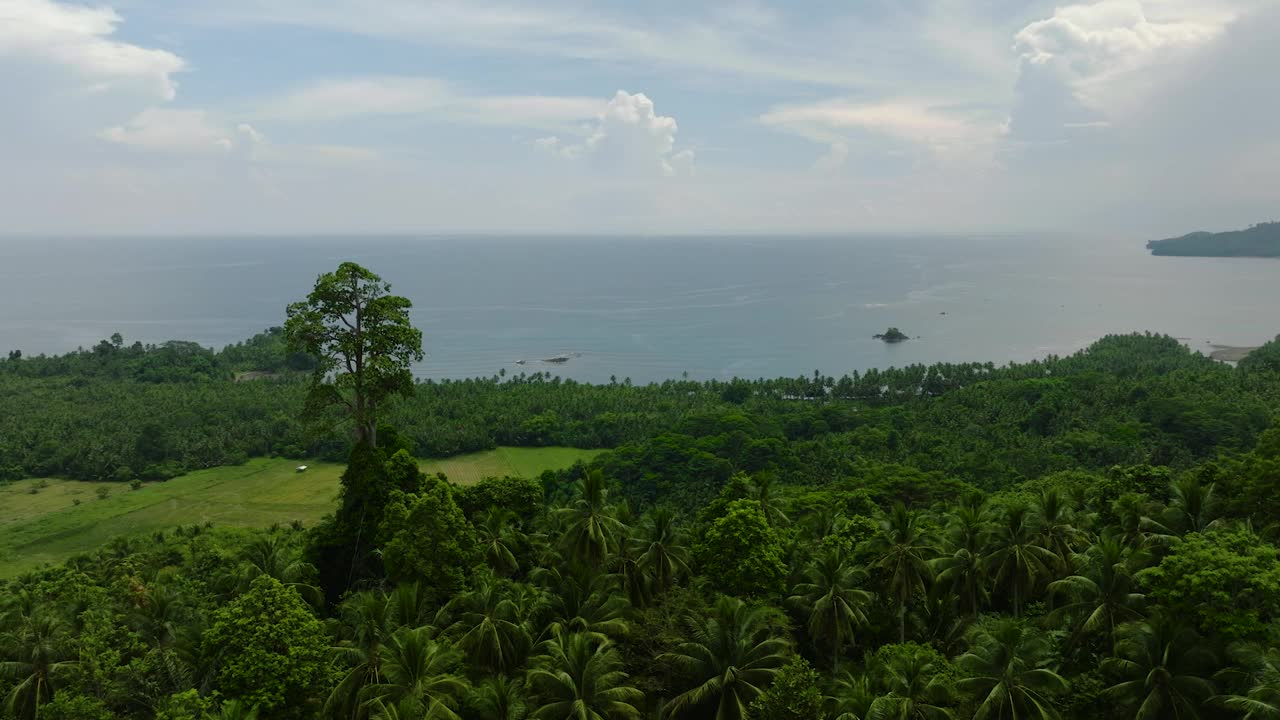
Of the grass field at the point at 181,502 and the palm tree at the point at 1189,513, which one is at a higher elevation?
the palm tree at the point at 1189,513

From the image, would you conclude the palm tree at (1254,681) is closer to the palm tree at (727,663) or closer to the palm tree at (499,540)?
the palm tree at (727,663)

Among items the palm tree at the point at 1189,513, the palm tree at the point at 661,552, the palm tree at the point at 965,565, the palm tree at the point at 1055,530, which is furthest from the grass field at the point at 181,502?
the palm tree at the point at 1189,513

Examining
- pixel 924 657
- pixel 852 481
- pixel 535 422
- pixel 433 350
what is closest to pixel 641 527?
pixel 924 657

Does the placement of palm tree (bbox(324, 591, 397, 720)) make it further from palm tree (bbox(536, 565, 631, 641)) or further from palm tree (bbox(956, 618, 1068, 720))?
palm tree (bbox(956, 618, 1068, 720))

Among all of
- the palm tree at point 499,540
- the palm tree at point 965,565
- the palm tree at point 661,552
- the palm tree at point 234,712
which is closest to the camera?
the palm tree at point 234,712

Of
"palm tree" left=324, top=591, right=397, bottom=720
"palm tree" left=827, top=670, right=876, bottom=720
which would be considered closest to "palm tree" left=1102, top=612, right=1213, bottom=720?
"palm tree" left=827, top=670, right=876, bottom=720

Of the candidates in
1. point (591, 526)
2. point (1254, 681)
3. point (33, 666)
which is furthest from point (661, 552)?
point (33, 666)
